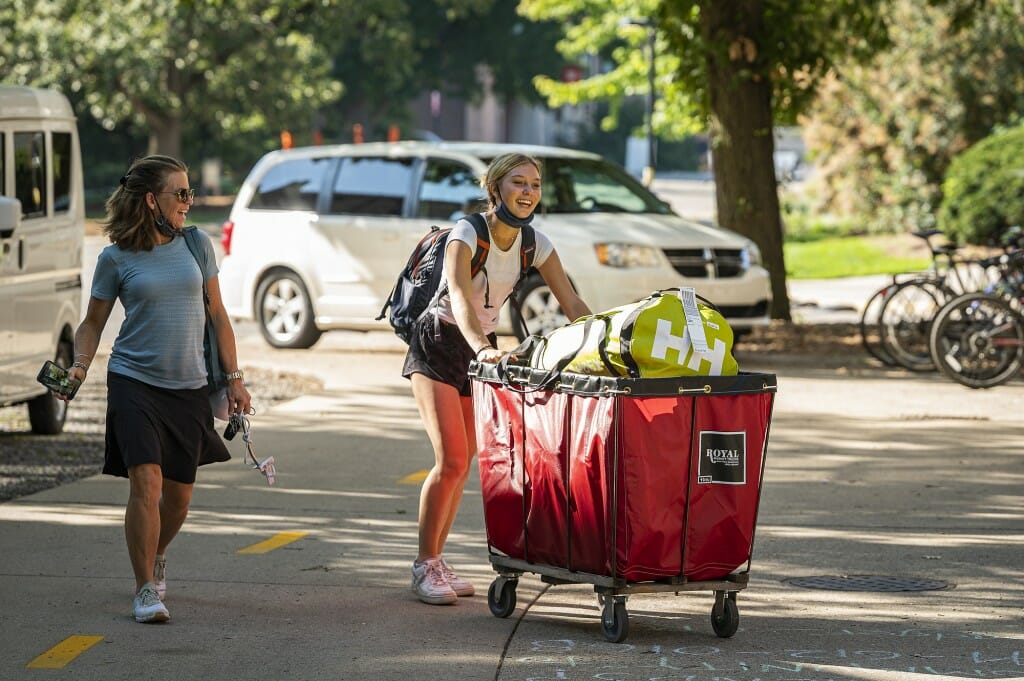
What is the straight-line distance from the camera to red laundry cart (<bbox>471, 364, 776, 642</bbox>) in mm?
5758

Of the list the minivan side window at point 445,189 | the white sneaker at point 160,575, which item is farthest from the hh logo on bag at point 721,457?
the minivan side window at point 445,189

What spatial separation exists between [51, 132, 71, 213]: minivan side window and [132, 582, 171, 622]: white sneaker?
5.37 meters

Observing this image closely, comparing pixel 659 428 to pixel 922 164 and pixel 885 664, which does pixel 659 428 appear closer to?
pixel 885 664

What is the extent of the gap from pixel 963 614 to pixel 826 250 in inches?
955

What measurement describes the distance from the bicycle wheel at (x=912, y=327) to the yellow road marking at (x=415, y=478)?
5.93 metres

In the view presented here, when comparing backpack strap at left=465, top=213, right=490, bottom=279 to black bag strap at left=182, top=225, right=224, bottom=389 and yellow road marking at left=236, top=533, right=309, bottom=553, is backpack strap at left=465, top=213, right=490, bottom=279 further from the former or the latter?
yellow road marking at left=236, top=533, right=309, bottom=553

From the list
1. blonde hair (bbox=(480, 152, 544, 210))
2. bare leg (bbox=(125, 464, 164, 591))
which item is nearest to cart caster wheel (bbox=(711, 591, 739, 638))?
blonde hair (bbox=(480, 152, 544, 210))

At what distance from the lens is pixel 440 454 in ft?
21.6

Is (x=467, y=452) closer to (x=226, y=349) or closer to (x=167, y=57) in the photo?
(x=226, y=349)

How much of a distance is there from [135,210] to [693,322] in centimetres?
205

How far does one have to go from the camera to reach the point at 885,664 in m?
5.69

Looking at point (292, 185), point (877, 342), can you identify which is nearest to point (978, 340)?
point (877, 342)

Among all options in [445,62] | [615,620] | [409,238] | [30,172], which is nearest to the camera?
[615,620]

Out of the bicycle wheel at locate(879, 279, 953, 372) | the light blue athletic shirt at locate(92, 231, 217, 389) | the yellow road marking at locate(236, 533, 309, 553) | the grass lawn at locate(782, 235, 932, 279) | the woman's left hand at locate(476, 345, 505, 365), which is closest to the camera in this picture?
the woman's left hand at locate(476, 345, 505, 365)
